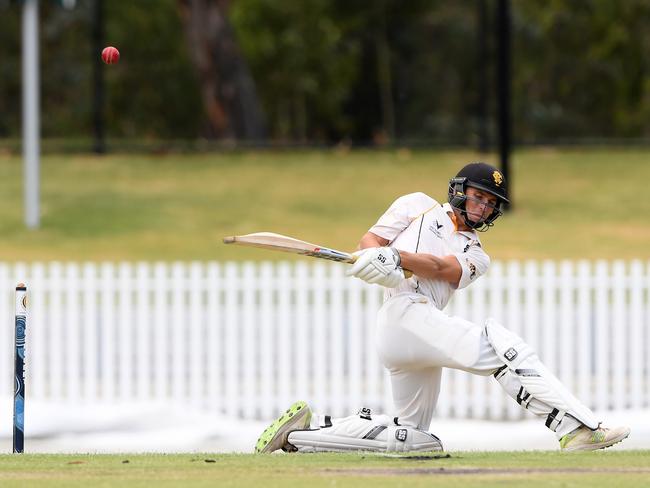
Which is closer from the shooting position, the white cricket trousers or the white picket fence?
the white cricket trousers

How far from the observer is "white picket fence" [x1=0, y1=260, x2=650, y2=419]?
39.1 feet

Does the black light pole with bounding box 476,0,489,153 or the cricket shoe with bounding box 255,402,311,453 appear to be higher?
the black light pole with bounding box 476,0,489,153

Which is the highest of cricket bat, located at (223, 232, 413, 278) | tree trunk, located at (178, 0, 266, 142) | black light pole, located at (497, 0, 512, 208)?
tree trunk, located at (178, 0, 266, 142)

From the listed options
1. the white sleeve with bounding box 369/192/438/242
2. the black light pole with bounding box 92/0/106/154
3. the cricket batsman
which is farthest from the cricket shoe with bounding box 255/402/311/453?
the black light pole with bounding box 92/0/106/154

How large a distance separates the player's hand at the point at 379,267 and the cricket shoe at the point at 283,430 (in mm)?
976

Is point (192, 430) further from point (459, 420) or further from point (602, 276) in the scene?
point (602, 276)

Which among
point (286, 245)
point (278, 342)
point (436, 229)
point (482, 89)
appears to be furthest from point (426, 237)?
point (482, 89)

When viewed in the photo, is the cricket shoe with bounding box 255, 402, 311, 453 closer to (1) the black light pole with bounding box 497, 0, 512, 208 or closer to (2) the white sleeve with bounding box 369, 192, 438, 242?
(2) the white sleeve with bounding box 369, 192, 438, 242

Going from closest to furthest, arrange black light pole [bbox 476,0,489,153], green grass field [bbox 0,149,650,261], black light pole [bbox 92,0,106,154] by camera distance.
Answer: green grass field [bbox 0,149,650,261], black light pole [bbox 92,0,106,154], black light pole [bbox 476,0,489,153]

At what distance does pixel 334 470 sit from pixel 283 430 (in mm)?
1195

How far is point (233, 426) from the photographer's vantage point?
11.1 meters

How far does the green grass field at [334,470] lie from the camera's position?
5883mm

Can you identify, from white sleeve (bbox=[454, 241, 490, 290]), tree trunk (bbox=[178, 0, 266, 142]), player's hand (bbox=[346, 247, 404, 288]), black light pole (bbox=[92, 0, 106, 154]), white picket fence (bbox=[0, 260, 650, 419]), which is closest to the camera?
player's hand (bbox=[346, 247, 404, 288])

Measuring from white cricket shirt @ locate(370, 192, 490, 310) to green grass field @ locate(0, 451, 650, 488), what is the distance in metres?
0.85
